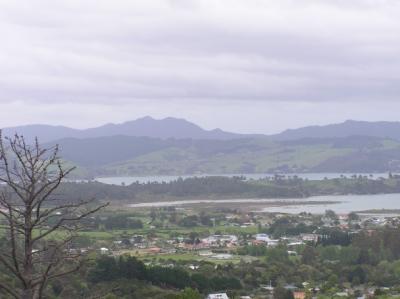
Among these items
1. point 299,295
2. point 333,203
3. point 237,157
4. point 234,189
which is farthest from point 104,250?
point 237,157

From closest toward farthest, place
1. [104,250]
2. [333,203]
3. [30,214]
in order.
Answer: [30,214] → [104,250] → [333,203]

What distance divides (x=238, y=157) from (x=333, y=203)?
289 feet

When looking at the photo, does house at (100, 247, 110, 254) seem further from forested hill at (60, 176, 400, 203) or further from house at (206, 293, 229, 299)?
forested hill at (60, 176, 400, 203)

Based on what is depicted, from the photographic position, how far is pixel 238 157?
171 metres

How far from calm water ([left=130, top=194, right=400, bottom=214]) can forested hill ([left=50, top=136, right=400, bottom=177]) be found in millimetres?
52778

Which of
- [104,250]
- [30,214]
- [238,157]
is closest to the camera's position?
[30,214]

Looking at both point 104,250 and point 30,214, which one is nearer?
point 30,214

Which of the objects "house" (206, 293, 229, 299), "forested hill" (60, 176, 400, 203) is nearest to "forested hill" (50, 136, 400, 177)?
"forested hill" (60, 176, 400, 203)

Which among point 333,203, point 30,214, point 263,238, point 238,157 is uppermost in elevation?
point 238,157

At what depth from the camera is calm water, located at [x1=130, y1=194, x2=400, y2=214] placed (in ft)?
244

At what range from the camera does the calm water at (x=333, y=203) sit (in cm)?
7431

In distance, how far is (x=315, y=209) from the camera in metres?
74.2

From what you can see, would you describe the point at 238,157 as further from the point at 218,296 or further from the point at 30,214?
the point at 30,214

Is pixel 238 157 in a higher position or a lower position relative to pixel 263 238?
higher
